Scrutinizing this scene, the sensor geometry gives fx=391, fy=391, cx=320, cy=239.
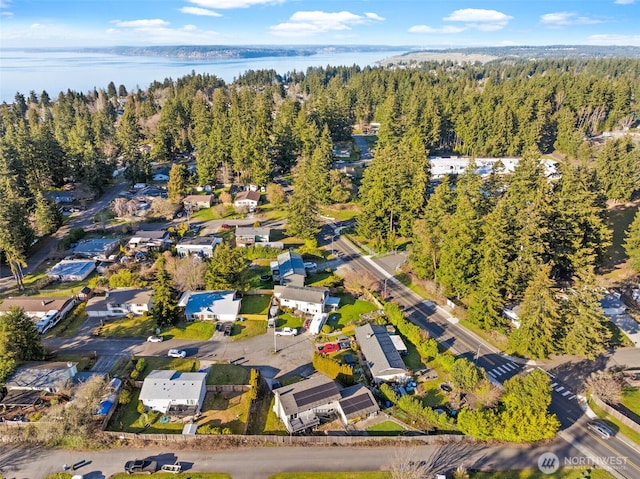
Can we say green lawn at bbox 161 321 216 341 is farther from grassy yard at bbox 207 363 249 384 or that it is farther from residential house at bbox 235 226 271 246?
residential house at bbox 235 226 271 246

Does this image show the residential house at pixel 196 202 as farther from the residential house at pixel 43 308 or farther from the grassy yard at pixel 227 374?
the grassy yard at pixel 227 374

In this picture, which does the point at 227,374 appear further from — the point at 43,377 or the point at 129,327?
the point at 43,377

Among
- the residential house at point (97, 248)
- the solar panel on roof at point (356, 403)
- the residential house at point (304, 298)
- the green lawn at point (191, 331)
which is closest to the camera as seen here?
the solar panel on roof at point (356, 403)

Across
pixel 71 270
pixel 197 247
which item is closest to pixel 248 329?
pixel 197 247

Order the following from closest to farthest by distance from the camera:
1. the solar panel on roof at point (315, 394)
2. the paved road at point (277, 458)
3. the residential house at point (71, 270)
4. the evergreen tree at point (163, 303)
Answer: the paved road at point (277, 458) → the solar panel on roof at point (315, 394) → the evergreen tree at point (163, 303) → the residential house at point (71, 270)

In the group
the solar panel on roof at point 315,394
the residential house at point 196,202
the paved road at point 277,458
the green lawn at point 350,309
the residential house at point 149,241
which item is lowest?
the paved road at point 277,458

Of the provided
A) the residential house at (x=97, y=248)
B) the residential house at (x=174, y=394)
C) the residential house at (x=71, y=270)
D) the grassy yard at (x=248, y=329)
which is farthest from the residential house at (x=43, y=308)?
the grassy yard at (x=248, y=329)

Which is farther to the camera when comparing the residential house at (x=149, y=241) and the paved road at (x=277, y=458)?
the residential house at (x=149, y=241)
